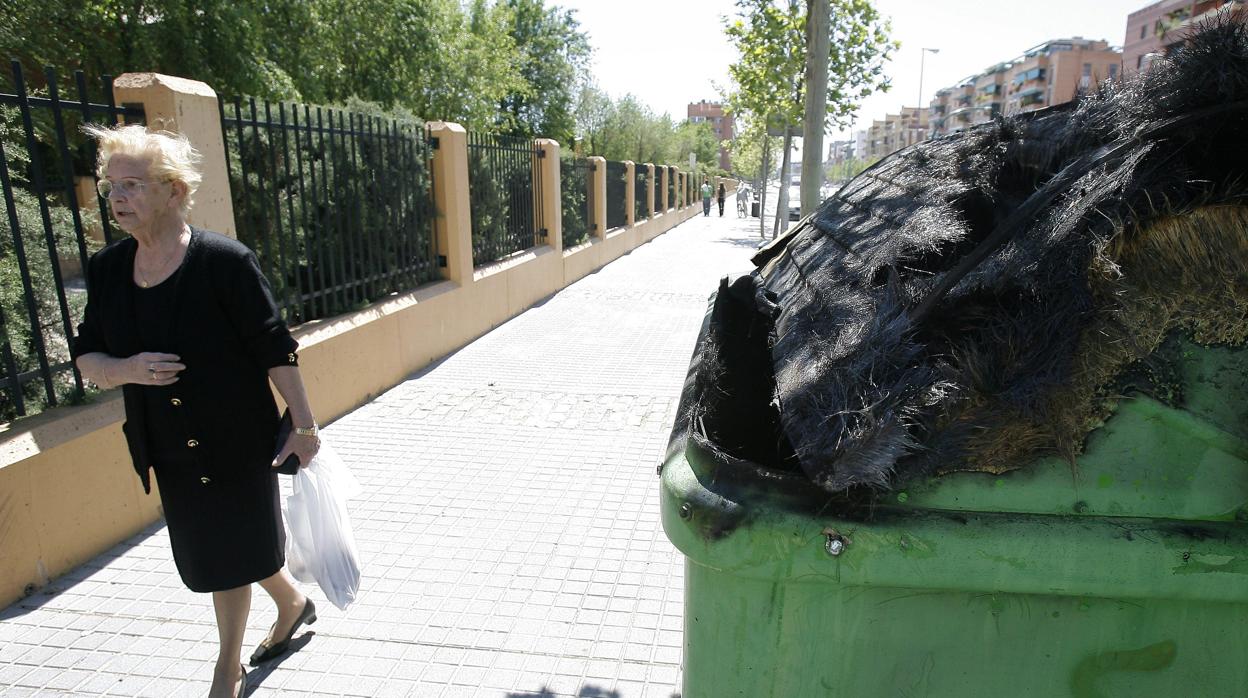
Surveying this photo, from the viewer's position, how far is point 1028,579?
52.0 inches

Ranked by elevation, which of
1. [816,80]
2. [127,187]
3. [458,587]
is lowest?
[458,587]

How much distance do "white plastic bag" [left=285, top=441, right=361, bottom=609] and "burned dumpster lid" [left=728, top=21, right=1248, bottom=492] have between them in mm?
1879

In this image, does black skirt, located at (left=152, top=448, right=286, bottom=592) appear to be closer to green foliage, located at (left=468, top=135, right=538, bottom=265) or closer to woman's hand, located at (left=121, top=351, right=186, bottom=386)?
woman's hand, located at (left=121, top=351, right=186, bottom=386)

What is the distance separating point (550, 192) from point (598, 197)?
12.4 ft

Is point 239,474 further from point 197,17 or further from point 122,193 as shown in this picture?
point 197,17

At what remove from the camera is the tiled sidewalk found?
2.93 meters

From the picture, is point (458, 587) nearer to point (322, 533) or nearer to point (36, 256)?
point (322, 533)

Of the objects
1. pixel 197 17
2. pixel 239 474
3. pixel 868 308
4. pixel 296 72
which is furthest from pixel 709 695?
pixel 296 72

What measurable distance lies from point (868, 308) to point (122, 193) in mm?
2214

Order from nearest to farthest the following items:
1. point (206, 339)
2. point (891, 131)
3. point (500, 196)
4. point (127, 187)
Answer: point (127, 187)
point (206, 339)
point (500, 196)
point (891, 131)

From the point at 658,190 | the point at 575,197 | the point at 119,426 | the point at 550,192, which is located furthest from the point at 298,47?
the point at 658,190

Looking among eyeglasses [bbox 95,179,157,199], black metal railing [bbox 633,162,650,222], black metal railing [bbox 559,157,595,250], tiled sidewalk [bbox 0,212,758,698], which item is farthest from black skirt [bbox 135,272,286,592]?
black metal railing [bbox 633,162,650,222]

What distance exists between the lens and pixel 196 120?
Answer: 4.54 m

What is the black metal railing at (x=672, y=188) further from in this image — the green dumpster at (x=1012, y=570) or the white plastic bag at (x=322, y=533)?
the green dumpster at (x=1012, y=570)
